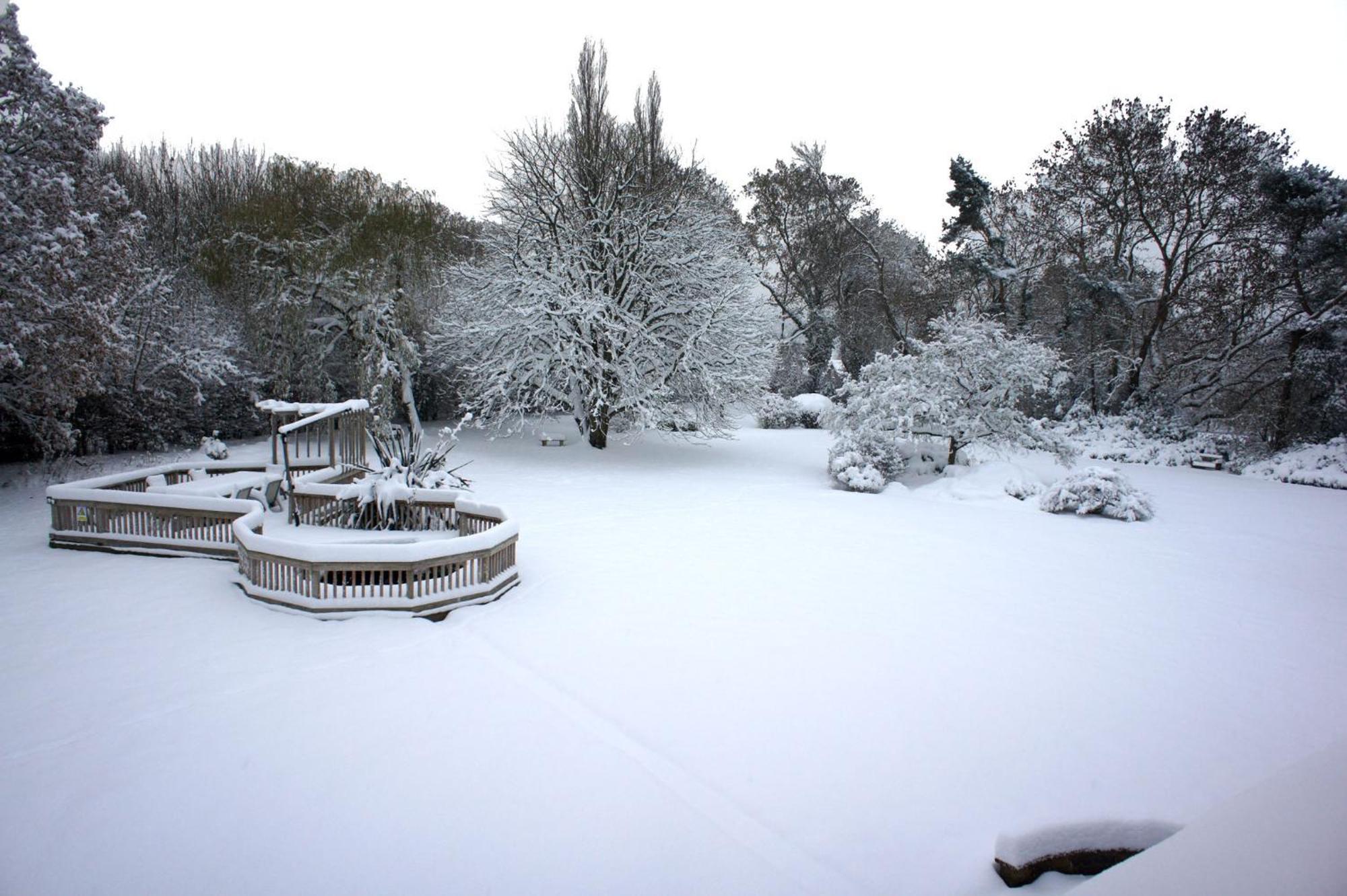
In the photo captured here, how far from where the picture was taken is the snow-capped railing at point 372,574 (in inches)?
210

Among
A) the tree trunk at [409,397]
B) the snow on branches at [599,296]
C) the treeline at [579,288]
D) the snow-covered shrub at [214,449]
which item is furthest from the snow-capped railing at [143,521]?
the tree trunk at [409,397]

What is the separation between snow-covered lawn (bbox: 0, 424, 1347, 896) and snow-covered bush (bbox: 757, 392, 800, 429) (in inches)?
575

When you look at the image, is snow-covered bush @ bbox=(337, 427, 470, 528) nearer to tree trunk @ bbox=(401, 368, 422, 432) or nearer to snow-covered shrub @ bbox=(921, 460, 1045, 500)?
tree trunk @ bbox=(401, 368, 422, 432)

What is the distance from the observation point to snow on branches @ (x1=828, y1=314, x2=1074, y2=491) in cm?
1246

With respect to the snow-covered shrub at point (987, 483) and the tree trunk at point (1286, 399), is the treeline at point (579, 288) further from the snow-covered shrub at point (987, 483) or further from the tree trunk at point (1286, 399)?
the snow-covered shrub at point (987, 483)

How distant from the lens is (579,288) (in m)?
14.2

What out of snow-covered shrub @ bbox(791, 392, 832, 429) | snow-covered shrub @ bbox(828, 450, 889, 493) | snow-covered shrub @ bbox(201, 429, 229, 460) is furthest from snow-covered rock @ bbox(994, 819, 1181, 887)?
snow-covered shrub @ bbox(791, 392, 832, 429)

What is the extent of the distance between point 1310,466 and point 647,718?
1709 centimetres

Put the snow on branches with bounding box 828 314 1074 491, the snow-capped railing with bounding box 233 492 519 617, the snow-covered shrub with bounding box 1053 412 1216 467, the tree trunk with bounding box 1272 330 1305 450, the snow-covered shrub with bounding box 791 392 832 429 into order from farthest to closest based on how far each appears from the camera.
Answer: the snow-covered shrub with bounding box 791 392 832 429
the snow-covered shrub with bounding box 1053 412 1216 467
the tree trunk with bounding box 1272 330 1305 450
the snow on branches with bounding box 828 314 1074 491
the snow-capped railing with bounding box 233 492 519 617

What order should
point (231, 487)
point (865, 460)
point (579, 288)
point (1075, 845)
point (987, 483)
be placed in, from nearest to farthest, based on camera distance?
point (1075, 845) → point (231, 487) → point (987, 483) → point (865, 460) → point (579, 288)

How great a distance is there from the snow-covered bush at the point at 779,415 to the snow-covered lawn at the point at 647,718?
14606mm

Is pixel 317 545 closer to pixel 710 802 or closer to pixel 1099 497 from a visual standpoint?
pixel 710 802

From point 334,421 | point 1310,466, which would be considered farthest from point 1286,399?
point 334,421

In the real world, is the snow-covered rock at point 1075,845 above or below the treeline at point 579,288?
below
